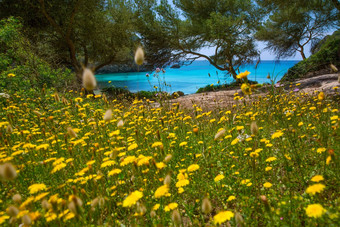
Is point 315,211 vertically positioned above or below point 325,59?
below

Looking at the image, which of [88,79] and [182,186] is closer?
[88,79]

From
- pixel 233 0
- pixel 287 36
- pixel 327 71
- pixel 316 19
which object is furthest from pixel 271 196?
pixel 287 36

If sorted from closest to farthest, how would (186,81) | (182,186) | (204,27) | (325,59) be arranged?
(182,186) → (325,59) → (204,27) → (186,81)

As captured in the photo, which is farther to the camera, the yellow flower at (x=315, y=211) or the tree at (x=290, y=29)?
the tree at (x=290, y=29)

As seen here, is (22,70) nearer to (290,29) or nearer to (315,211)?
(315,211)

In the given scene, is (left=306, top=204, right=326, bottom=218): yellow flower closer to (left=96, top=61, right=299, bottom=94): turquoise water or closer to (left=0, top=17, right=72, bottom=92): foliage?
(left=96, top=61, right=299, bottom=94): turquoise water

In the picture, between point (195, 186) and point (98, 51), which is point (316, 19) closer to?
point (98, 51)

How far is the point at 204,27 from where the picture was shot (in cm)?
1523

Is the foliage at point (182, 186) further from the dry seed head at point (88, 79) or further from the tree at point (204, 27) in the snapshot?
the tree at point (204, 27)

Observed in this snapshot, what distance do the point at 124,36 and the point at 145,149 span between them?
52.6 ft

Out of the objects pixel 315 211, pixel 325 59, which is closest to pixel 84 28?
pixel 325 59

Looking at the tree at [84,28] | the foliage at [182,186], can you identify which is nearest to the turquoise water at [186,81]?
the foliage at [182,186]

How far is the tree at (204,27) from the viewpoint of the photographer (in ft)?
52.1

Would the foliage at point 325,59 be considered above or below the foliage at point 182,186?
above
